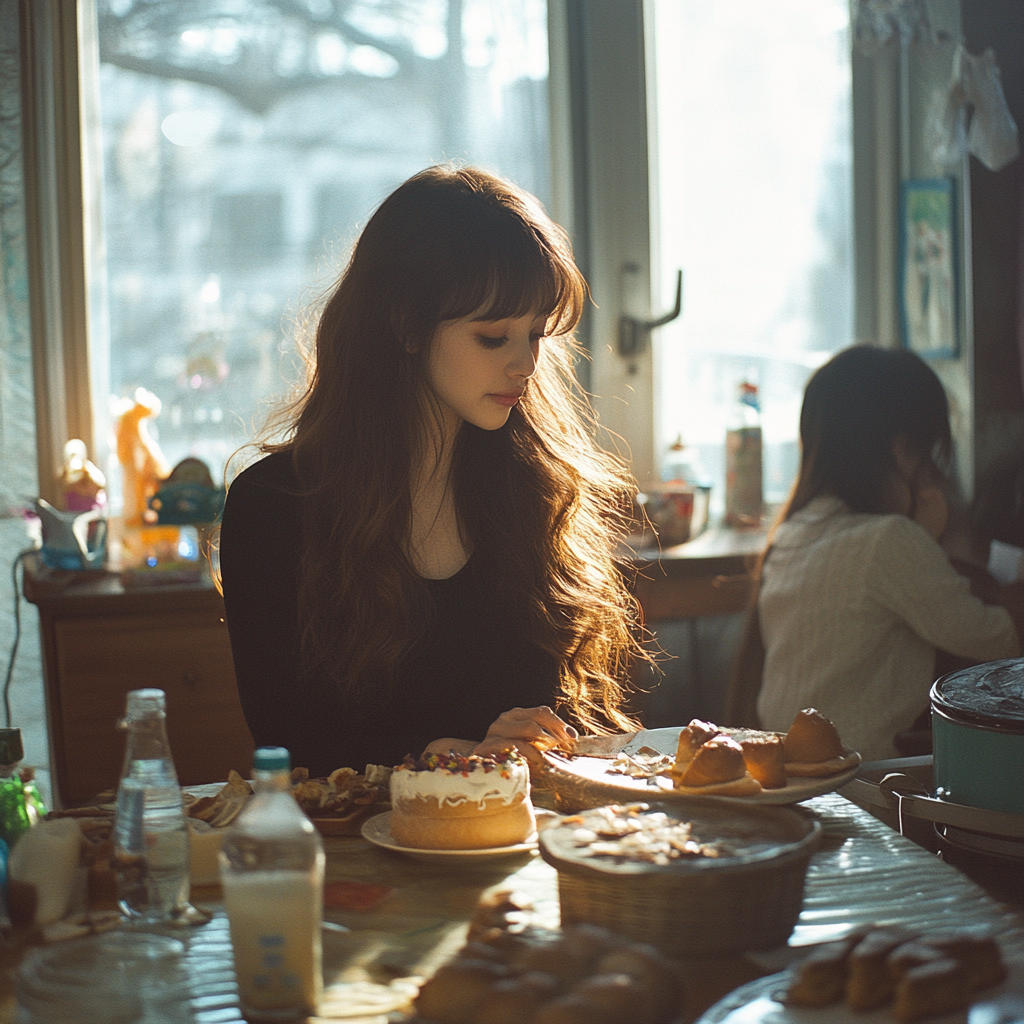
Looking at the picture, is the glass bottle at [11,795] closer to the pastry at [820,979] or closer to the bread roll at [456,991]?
the bread roll at [456,991]

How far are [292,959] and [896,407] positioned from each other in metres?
1.71

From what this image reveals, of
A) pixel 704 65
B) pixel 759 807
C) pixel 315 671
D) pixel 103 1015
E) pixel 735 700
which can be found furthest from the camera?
pixel 704 65

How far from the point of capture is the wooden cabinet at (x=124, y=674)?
2201mm

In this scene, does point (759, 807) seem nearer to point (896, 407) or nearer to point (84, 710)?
point (896, 407)

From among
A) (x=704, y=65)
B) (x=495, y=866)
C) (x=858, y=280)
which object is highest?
(x=704, y=65)

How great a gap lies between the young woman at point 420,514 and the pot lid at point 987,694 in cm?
57

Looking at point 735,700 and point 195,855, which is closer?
point 195,855

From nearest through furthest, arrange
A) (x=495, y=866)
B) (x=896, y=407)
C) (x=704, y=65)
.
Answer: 1. (x=495, y=866)
2. (x=896, y=407)
3. (x=704, y=65)

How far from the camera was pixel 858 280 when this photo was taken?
124 inches

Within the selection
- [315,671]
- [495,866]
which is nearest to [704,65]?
[315,671]

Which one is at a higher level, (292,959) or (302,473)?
(302,473)

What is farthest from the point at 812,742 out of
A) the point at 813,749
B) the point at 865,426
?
the point at 865,426

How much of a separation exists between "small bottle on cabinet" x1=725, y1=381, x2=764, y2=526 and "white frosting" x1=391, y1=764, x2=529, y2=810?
199cm

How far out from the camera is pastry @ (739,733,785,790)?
1049 millimetres
